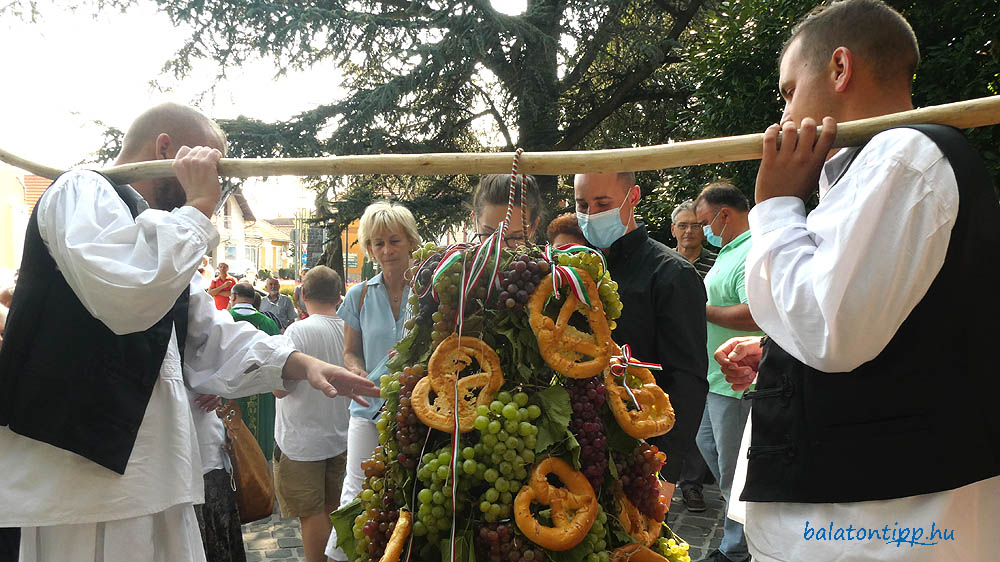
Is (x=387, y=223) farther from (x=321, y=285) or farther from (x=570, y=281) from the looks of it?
(x=570, y=281)

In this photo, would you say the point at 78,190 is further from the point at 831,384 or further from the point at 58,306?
the point at 831,384

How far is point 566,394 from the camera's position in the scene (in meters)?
1.59

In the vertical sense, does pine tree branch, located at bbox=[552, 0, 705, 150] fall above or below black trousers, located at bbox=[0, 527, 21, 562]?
above

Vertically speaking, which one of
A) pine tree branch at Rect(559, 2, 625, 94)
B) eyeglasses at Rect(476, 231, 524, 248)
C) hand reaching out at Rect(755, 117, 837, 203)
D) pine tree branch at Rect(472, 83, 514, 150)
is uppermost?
pine tree branch at Rect(559, 2, 625, 94)

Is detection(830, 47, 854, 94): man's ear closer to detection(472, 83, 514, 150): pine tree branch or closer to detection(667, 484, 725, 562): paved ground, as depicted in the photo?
detection(667, 484, 725, 562): paved ground

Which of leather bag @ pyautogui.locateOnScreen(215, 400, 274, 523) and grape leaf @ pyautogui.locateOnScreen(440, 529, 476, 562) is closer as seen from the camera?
grape leaf @ pyautogui.locateOnScreen(440, 529, 476, 562)

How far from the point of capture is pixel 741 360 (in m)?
1.92

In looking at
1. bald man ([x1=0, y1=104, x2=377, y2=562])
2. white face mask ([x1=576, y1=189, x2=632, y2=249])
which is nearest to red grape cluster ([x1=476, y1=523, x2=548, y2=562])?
bald man ([x1=0, y1=104, x2=377, y2=562])

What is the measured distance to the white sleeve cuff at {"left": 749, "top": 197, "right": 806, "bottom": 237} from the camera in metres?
1.40

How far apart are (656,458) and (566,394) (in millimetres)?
347

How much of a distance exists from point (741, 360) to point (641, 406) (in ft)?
1.22

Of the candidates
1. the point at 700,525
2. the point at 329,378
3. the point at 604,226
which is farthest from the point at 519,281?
the point at 700,525

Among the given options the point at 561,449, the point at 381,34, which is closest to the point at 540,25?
the point at 381,34

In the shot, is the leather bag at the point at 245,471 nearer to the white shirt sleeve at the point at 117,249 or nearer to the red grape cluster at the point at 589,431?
the white shirt sleeve at the point at 117,249
